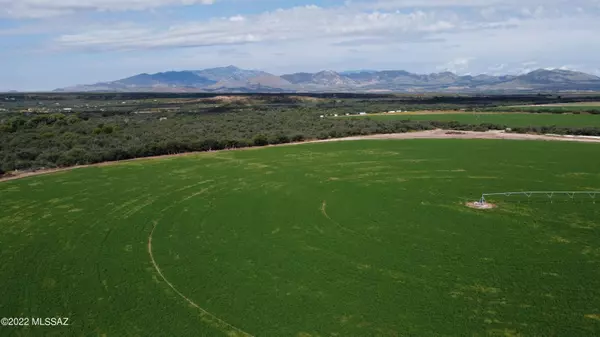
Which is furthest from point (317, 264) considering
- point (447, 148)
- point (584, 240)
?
point (447, 148)

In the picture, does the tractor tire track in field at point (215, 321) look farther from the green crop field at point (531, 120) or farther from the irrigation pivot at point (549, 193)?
the green crop field at point (531, 120)

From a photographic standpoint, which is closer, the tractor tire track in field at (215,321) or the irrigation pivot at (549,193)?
the tractor tire track in field at (215,321)

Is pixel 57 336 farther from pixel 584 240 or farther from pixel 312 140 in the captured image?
pixel 312 140

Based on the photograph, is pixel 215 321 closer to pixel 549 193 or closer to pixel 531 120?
pixel 549 193

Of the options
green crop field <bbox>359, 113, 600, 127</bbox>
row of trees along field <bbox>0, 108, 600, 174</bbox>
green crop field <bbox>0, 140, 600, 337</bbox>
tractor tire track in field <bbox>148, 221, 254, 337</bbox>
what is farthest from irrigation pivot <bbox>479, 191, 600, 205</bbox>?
green crop field <bbox>359, 113, 600, 127</bbox>

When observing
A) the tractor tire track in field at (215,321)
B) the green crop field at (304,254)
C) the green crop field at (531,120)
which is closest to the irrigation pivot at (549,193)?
the green crop field at (304,254)

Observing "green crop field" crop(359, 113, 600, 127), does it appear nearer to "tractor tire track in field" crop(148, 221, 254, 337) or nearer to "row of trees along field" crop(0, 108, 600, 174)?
"row of trees along field" crop(0, 108, 600, 174)

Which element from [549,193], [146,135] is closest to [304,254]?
[549,193]
